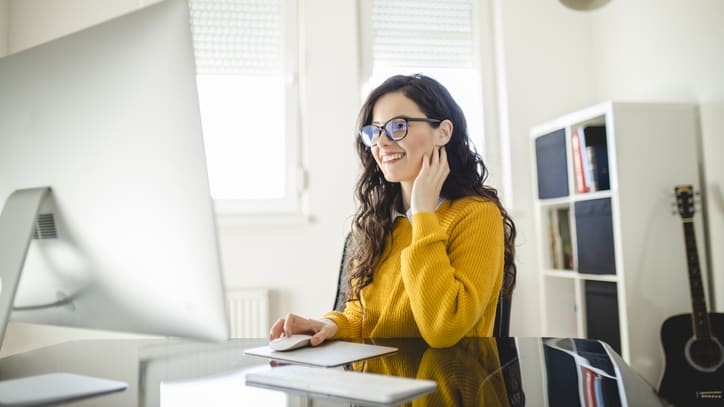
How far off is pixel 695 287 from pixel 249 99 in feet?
7.45

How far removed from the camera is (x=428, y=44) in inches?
128

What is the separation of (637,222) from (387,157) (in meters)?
1.45

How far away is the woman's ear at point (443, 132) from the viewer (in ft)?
4.83

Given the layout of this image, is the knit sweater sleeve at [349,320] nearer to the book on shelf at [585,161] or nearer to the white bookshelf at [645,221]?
the white bookshelf at [645,221]

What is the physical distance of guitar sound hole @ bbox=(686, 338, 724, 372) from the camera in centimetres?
207

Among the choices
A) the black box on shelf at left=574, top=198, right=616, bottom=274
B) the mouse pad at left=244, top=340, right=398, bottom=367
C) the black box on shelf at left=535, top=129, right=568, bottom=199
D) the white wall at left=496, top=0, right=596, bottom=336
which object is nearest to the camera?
the mouse pad at left=244, top=340, right=398, bottom=367

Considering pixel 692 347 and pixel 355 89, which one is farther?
pixel 355 89

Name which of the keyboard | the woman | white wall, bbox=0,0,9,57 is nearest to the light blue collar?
the woman

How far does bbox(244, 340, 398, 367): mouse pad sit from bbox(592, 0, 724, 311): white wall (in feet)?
6.28

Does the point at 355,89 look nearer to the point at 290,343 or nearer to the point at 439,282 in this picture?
the point at 439,282

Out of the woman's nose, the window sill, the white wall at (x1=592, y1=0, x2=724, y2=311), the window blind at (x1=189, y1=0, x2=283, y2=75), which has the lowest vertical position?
the window sill

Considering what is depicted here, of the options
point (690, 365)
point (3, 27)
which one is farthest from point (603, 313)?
point (3, 27)

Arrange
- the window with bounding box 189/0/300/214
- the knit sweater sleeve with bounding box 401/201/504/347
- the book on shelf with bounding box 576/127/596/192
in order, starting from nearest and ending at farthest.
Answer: the knit sweater sleeve with bounding box 401/201/504/347, the book on shelf with bounding box 576/127/596/192, the window with bounding box 189/0/300/214

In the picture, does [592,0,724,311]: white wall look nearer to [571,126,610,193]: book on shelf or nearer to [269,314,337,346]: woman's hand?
[571,126,610,193]: book on shelf
